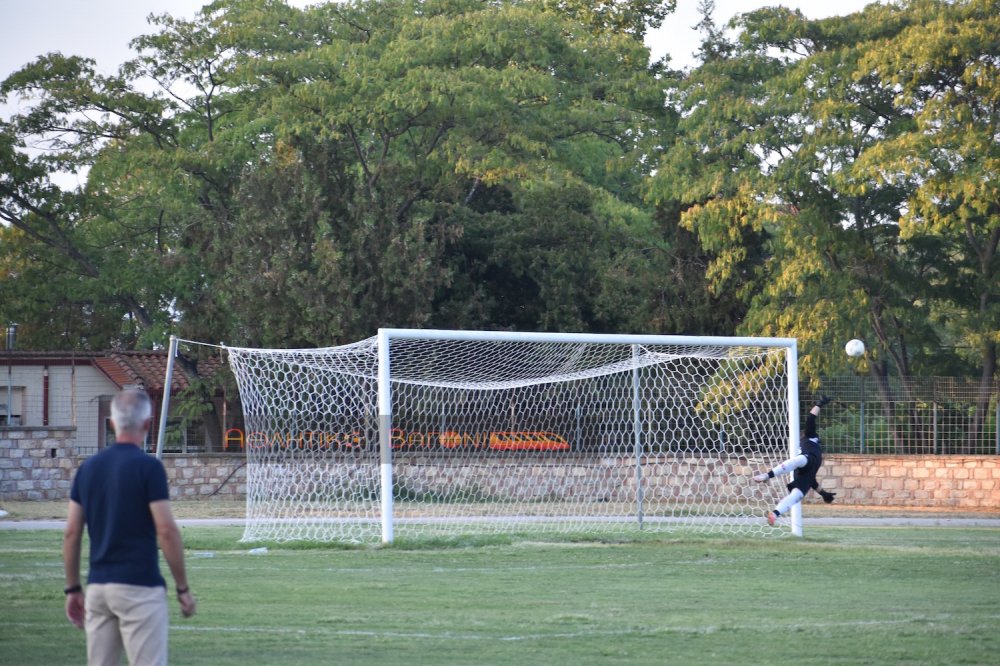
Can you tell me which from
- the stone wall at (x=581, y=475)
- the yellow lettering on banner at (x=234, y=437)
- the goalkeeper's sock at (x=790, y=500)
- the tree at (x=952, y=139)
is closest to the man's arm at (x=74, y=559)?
the goalkeeper's sock at (x=790, y=500)

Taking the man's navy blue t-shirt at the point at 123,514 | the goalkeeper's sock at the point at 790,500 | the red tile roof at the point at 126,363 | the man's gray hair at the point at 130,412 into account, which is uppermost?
the red tile roof at the point at 126,363

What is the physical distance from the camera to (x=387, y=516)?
1786 centimetres

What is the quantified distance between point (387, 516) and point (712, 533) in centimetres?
Result: 564

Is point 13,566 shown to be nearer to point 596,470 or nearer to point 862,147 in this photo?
point 596,470

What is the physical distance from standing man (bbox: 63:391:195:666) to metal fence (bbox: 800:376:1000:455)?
24.7 m

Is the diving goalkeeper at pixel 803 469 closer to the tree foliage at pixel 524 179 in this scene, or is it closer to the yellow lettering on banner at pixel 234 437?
the tree foliage at pixel 524 179

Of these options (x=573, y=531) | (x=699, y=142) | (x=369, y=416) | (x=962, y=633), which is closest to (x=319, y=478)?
(x=369, y=416)

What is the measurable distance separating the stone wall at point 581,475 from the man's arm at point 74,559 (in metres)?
22.0

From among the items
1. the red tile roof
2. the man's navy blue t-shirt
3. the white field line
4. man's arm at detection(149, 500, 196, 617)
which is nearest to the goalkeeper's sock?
the white field line

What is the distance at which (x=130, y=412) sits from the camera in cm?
634

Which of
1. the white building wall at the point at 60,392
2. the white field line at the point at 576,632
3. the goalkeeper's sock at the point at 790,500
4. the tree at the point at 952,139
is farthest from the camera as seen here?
the white building wall at the point at 60,392

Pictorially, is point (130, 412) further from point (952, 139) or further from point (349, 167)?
point (349, 167)

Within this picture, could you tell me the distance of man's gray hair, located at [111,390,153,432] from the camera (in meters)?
6.30

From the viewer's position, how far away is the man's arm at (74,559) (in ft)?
21.3
